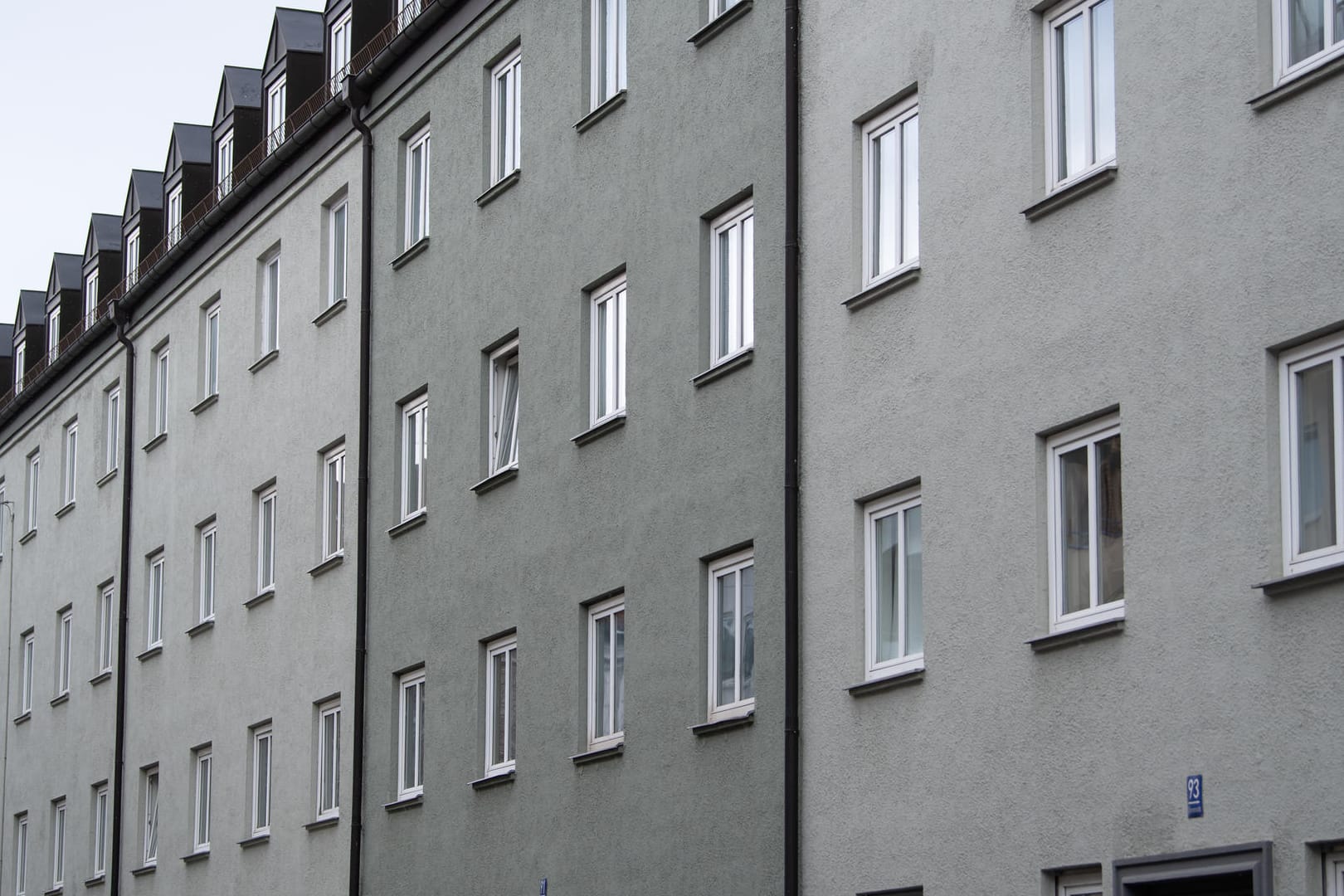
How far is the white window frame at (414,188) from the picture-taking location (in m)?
26.8

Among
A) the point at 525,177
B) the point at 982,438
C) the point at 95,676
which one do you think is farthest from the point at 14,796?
the point at 982,438

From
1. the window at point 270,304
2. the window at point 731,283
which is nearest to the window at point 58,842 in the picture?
the window at point 270,304

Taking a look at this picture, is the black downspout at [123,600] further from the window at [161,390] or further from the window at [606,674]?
the window at [606,674]

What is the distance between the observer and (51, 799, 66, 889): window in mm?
38406

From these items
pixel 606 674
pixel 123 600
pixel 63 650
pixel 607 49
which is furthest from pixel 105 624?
pixel 607 49

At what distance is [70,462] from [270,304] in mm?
11388

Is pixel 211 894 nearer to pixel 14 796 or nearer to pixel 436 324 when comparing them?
pixel 436 324

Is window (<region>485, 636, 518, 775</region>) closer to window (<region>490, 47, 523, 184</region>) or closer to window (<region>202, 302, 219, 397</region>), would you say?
window (<region>490, 47, 523, 184</region>)

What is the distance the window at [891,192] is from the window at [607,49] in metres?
4.77

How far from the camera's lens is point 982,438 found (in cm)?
1605

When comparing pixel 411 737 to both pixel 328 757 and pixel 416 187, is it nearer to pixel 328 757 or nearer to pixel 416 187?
pixel 328 757

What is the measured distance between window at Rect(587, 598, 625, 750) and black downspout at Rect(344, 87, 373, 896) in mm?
5495

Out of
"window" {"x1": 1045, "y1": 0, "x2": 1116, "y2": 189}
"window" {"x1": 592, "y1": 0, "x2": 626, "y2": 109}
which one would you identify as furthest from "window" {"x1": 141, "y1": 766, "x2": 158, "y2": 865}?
"window" {"x1": 1045, "y1": 0, "x2": 1116, "y2": 189}

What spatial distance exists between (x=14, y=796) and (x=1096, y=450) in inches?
1218
